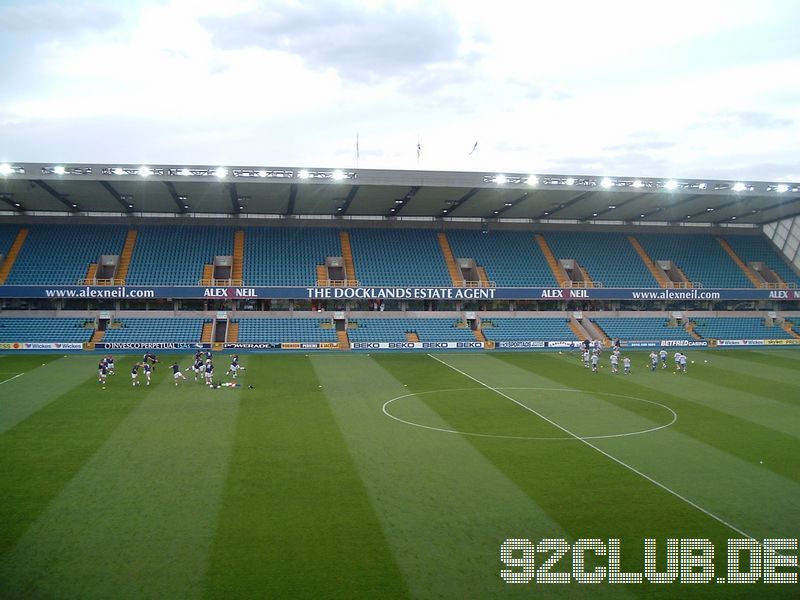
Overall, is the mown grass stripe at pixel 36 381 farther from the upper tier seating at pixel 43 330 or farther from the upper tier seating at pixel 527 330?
the upper tier seating at pixel 527 330

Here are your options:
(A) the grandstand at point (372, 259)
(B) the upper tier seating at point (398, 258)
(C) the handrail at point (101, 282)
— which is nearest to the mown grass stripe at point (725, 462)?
(A) the grandstand at point (372, 259)

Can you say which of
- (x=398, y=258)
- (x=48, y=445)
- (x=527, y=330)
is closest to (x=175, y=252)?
(x=398, y=258)

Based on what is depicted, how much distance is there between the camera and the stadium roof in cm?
4106

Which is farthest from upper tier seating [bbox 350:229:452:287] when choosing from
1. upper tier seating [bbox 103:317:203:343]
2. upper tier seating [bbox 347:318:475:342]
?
upper tier seating [bbox 103:317:203:343]

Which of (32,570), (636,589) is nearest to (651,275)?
(636,589)

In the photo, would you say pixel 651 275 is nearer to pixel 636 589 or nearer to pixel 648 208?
pixel 648 208

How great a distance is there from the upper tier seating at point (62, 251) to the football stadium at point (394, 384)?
0.76 ft

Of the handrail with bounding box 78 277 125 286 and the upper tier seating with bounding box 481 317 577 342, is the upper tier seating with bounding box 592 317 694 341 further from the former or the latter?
the handrail with bounding box 78 277 125 286

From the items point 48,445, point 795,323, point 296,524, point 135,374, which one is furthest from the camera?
point 795,323

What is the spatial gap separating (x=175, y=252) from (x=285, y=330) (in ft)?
38.1

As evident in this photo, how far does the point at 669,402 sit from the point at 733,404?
Answer: 2420 millimetres

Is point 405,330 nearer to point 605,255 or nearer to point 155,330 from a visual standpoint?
point 155,330

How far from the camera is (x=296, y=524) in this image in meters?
13.0

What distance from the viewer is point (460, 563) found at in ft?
37.2
